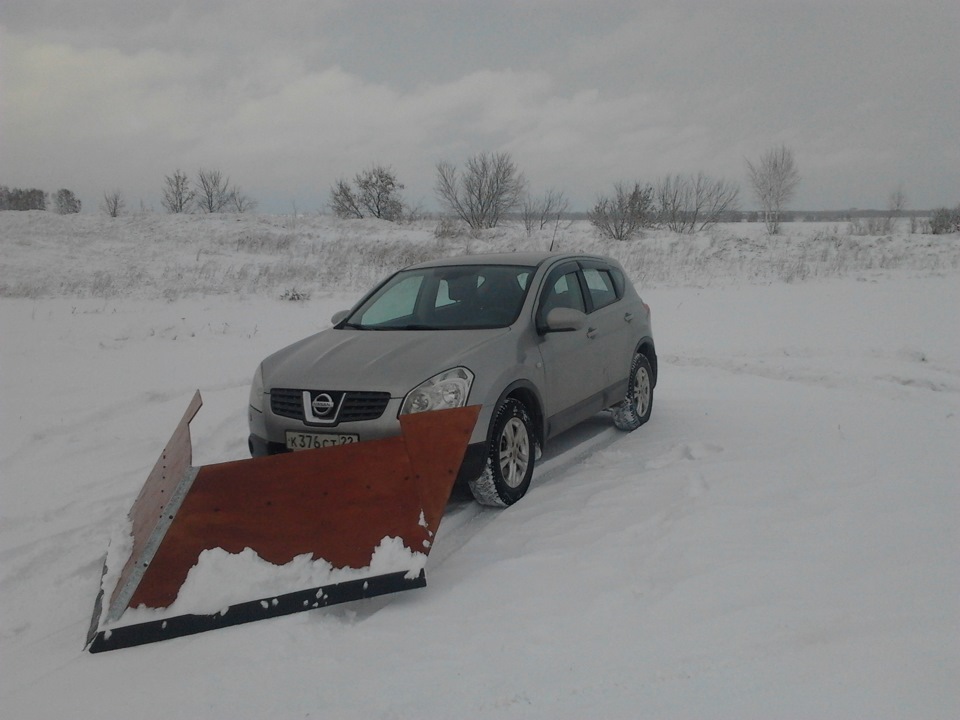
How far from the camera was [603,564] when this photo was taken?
12.1ft

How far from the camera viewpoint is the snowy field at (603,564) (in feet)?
8.79

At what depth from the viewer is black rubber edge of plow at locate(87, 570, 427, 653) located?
312 centimetres

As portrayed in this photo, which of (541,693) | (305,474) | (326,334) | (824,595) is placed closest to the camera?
(541,693)

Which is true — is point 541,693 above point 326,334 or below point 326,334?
below

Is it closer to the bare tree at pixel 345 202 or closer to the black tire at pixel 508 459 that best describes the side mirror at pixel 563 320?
the black tire at pixel 508 459

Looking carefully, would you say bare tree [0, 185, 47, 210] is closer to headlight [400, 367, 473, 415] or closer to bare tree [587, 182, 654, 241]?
bare tree [587, 182, 654, 241]

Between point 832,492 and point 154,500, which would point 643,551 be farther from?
point 154,500

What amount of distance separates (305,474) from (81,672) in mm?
1240

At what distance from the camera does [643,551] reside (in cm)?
381

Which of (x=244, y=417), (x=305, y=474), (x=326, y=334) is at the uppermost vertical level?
(x=326, y=334)

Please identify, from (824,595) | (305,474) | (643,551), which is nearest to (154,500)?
(305,474)

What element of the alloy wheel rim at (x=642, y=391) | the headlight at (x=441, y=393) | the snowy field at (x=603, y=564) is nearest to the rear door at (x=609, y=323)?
the alloy wheel rim at (x=642, y=391)

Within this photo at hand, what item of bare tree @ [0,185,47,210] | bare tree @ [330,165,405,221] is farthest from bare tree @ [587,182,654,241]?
bare tree @ [0,185,47,210]

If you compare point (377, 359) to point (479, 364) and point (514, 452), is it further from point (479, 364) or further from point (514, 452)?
point (514, 452)
